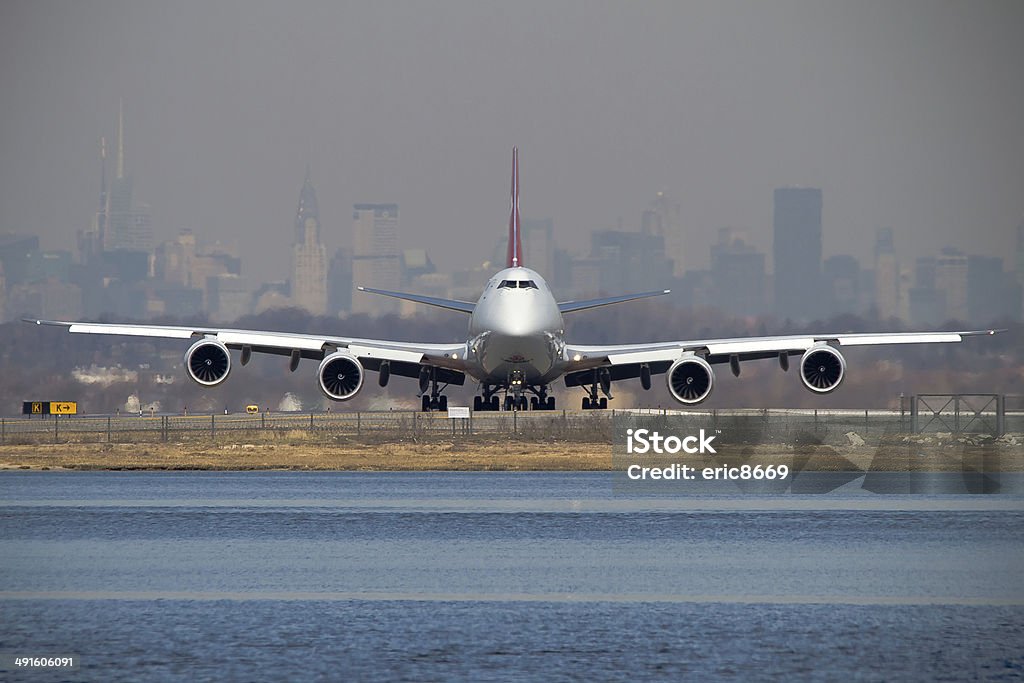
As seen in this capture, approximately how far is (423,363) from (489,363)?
517 centimetres

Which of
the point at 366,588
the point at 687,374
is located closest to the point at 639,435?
the point at 687,374

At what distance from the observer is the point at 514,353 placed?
6084 centimetres

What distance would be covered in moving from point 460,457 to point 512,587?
29861 millimetres

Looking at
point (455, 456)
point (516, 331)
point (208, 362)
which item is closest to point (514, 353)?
point (516, 331)

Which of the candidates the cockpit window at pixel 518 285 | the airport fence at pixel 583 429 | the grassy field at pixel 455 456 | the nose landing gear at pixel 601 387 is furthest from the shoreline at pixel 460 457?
the nose landing gear at pixel 601 387

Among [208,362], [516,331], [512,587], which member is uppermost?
[516,331]

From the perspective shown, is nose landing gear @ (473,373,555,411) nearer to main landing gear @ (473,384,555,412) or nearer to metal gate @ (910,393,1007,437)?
main landing gear @ (473,384,555,412)

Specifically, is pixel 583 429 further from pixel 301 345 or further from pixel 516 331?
pixel 301 345

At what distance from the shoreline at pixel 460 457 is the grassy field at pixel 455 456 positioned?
3cm

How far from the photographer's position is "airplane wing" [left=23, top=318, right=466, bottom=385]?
63406mm

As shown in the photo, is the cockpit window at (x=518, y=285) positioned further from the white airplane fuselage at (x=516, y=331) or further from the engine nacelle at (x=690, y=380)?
the engine nacelle at (x=690, y=380)

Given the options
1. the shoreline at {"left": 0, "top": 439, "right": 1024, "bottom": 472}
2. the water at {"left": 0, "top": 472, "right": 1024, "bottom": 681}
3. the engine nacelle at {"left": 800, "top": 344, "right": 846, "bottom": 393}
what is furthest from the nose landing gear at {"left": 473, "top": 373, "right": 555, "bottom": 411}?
the water at {"left": 0, "top": 472, "right": 1024, "bottom": 681}

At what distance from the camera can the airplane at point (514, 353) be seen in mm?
61031

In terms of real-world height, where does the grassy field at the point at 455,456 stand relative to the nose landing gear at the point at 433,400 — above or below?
below
